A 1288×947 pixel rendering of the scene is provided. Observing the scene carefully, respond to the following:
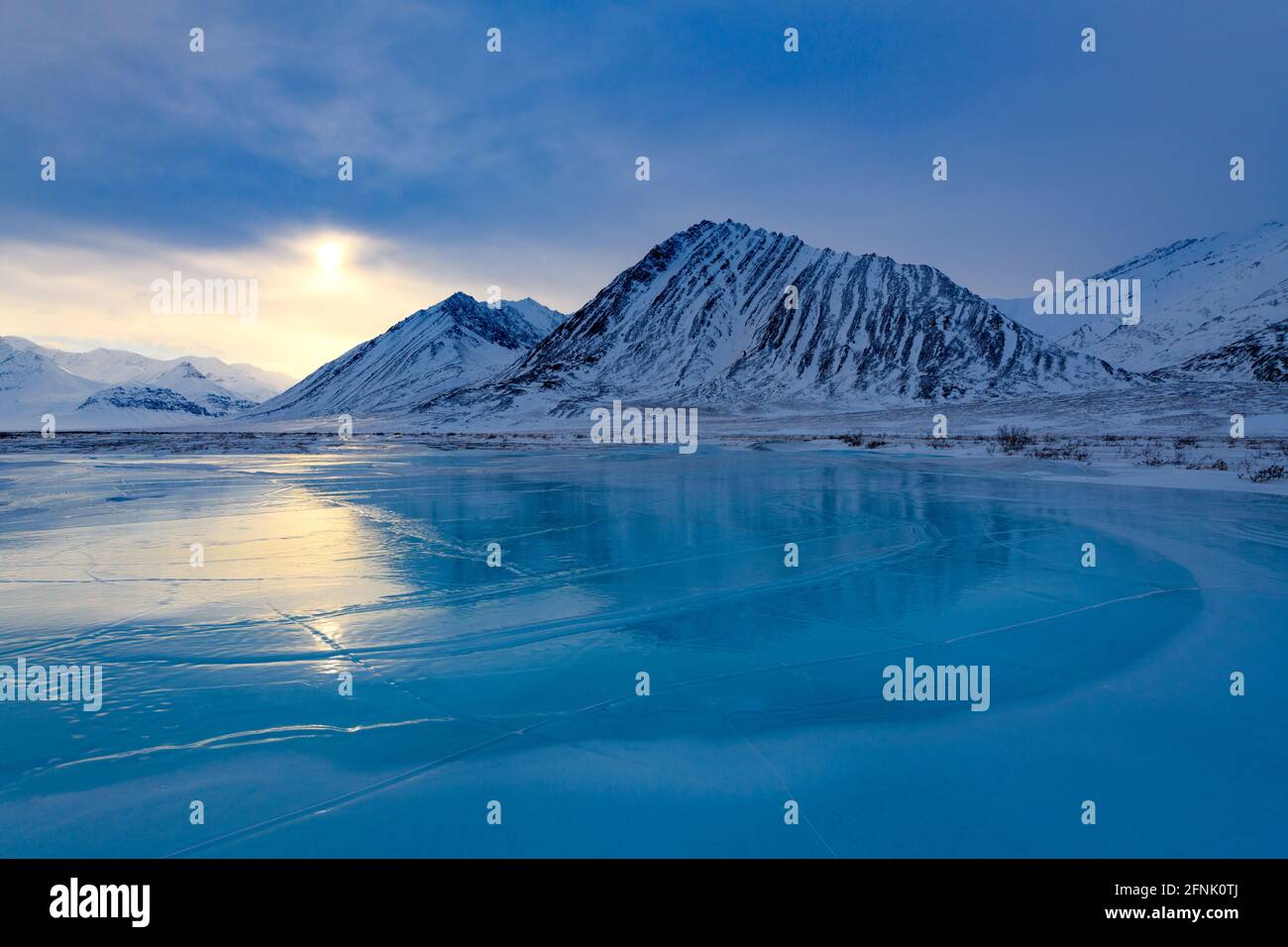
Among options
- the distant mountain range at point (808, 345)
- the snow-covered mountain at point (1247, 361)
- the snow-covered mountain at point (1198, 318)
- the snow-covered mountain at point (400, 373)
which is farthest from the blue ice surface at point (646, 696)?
the snow-covered mountain at point (400, 373)

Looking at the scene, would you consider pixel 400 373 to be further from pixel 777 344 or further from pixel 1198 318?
pixel 1198 318

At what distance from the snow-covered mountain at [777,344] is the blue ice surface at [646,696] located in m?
88.7

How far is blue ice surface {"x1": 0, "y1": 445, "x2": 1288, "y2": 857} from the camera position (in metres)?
3.64

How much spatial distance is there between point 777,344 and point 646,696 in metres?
114

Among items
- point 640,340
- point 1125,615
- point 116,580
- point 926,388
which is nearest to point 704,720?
point 1125,615

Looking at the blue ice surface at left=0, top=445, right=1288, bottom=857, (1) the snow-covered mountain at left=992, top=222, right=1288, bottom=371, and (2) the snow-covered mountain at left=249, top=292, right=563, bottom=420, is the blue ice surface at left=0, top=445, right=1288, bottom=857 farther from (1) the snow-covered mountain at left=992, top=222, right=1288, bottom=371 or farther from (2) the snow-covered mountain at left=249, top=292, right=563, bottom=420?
(2) the snow-covered mountain at left=249, top=292, right=563, bottom=420

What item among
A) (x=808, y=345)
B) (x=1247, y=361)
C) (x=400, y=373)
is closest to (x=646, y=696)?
(x=808, y=345)

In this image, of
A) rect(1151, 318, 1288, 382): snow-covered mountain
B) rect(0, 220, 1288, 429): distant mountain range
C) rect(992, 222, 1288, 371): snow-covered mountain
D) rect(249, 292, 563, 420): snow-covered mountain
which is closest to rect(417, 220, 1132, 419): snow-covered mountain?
rect(0, 220, 1288, 429): distant mountain range

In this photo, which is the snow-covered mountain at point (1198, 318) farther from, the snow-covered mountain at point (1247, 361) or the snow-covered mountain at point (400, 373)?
the snow-covered mountain at point (400, 373)

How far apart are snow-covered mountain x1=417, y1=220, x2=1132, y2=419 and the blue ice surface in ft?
291

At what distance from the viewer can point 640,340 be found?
12900 cm

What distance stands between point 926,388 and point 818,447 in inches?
2444
